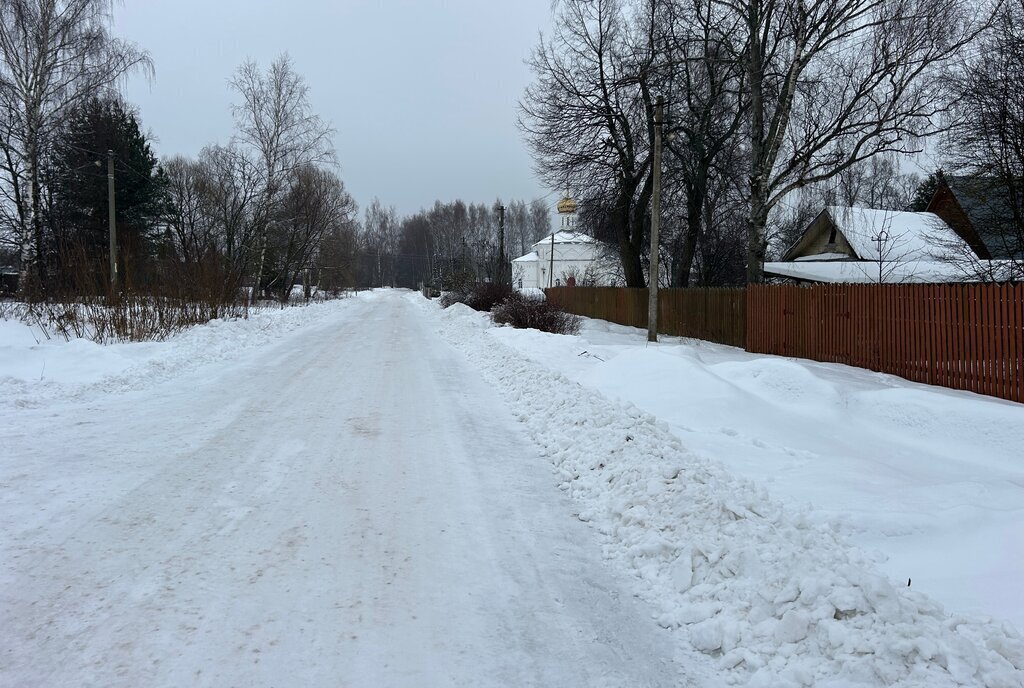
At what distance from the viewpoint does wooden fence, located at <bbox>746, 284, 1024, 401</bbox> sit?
9430 mm

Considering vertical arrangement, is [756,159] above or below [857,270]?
above

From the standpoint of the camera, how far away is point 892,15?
59.5 feet

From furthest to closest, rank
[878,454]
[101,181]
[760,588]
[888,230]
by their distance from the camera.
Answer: [101,181]
[888,230]
[878,454]
[760,588]

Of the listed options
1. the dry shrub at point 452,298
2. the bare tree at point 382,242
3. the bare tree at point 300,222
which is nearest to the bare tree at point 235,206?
the bare tree at point 300,222

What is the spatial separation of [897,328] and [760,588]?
10.6 m

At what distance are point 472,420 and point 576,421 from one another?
1.55 metres

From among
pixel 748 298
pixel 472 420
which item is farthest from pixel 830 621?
pixel 748 298

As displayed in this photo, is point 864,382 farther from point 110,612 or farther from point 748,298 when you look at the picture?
point 110,612

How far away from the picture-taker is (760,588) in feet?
11.6

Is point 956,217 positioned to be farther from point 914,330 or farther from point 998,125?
point 914,330

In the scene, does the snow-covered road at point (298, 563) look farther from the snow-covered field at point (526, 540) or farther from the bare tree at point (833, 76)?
the bare tree at point (833, 76)

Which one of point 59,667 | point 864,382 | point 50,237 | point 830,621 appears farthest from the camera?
point 50,237

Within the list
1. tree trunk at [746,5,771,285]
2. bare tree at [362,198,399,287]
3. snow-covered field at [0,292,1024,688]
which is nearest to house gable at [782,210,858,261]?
tree trunk at [746,5,771,285]

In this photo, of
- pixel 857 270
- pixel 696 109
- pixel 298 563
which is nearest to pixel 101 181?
pixel 696 109
